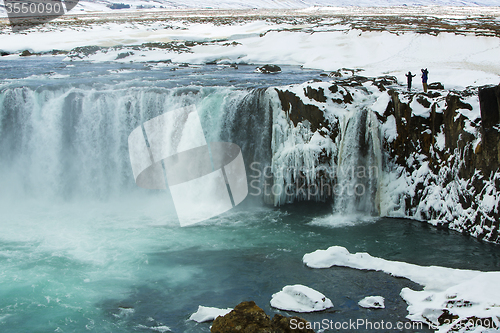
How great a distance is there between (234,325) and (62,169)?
13477 mm

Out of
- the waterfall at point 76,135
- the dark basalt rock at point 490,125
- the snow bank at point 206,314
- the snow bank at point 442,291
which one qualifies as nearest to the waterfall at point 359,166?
the dark basalt rock at point 490,125

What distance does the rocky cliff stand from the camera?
548 inches

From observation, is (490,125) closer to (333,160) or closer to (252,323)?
(333,160)

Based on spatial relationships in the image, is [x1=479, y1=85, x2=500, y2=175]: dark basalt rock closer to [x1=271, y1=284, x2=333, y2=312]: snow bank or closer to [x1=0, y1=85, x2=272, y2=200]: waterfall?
[x1=271, y1=284, x2=333, y2=312]: snow bank

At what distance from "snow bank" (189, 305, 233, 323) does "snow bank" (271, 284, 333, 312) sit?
1.24m

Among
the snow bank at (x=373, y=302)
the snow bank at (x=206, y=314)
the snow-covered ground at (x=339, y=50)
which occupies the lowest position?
the snow bank at (x=373, y=302)

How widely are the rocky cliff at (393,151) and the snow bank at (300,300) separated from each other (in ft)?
20.7

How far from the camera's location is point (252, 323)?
8.56m

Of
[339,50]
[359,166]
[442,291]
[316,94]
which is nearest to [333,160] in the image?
[359,166]

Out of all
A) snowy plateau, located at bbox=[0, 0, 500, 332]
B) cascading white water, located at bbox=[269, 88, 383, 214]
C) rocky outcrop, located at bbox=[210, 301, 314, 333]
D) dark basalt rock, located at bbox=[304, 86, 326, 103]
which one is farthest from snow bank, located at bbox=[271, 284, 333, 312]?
dark basalt rock, located at bbox=[304, 86, 326, 103]

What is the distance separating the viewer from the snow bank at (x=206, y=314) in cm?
1010

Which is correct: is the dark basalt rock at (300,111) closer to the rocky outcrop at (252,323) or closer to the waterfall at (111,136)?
the waterfall at (111,136)

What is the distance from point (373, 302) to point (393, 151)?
6.86 meters

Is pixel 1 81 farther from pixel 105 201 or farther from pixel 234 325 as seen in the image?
pixel 234 325
